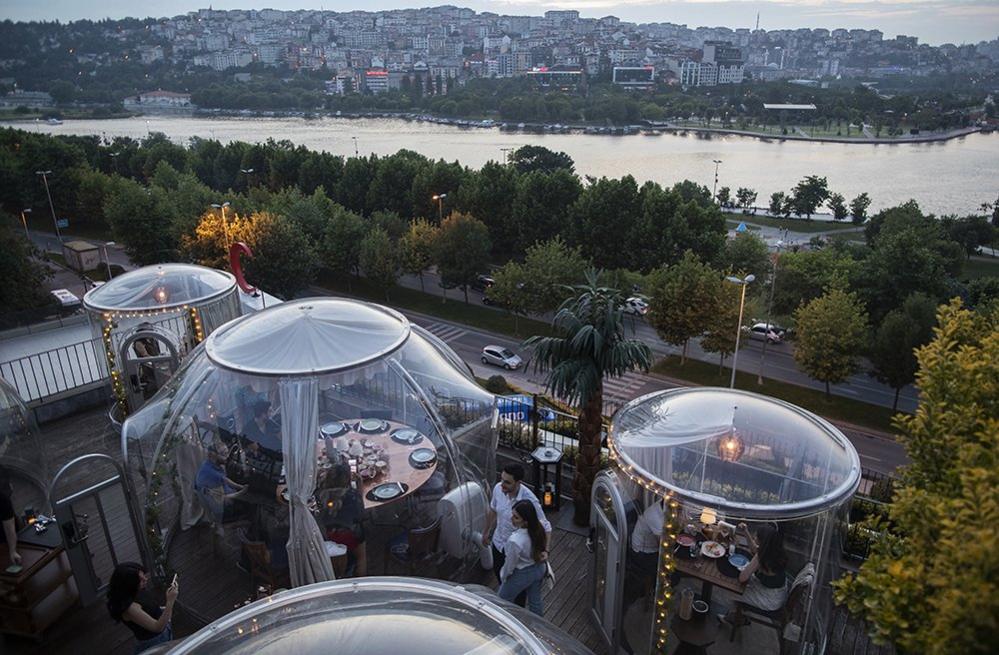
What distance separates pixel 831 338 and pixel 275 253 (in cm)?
2573

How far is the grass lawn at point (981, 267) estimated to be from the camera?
47.3 meters

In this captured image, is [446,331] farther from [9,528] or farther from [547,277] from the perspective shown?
[9,528]

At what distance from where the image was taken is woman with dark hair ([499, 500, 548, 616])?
20.6ft

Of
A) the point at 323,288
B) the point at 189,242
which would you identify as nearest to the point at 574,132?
the point at 323,288

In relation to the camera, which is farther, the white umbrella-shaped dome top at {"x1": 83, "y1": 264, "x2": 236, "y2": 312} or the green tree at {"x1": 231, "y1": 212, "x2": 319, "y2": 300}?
the green tree at {"x1": 231, "y1": 212, "x2": 319, "y2": 300}

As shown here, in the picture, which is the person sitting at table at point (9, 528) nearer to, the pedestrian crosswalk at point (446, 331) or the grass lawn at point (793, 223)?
the pedestrian crosswalk at point (446, 331)

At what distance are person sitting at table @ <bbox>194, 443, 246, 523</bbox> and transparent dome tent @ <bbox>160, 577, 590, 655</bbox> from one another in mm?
3302

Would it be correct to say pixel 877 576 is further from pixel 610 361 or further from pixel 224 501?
pixel 224 501

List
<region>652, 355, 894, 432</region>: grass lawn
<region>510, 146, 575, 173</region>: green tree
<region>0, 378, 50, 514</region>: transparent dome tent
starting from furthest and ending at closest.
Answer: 1. <region>510, 146, 575, 173</region>: green tree
2. <region>652, 355, 894, 432</region>: grass lawn
3. <region>0, 378, 50, 514</region>: transparent dome tent

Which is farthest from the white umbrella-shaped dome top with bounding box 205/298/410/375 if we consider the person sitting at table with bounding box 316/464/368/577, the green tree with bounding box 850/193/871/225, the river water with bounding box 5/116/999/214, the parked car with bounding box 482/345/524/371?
the river water with bounding box 5/116/999/214

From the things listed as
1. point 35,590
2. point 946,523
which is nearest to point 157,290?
point 35,590

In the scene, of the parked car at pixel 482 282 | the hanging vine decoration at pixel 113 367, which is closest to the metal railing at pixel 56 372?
the hanging vine decoration at pixel 113 367

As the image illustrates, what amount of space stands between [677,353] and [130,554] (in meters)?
27.2

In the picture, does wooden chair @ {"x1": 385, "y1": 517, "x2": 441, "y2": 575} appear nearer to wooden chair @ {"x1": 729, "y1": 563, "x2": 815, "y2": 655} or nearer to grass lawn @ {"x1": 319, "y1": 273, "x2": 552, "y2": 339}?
wooden chair @ {"x1": 729, "y1": 563, "x2": 815, "y2": 655}
